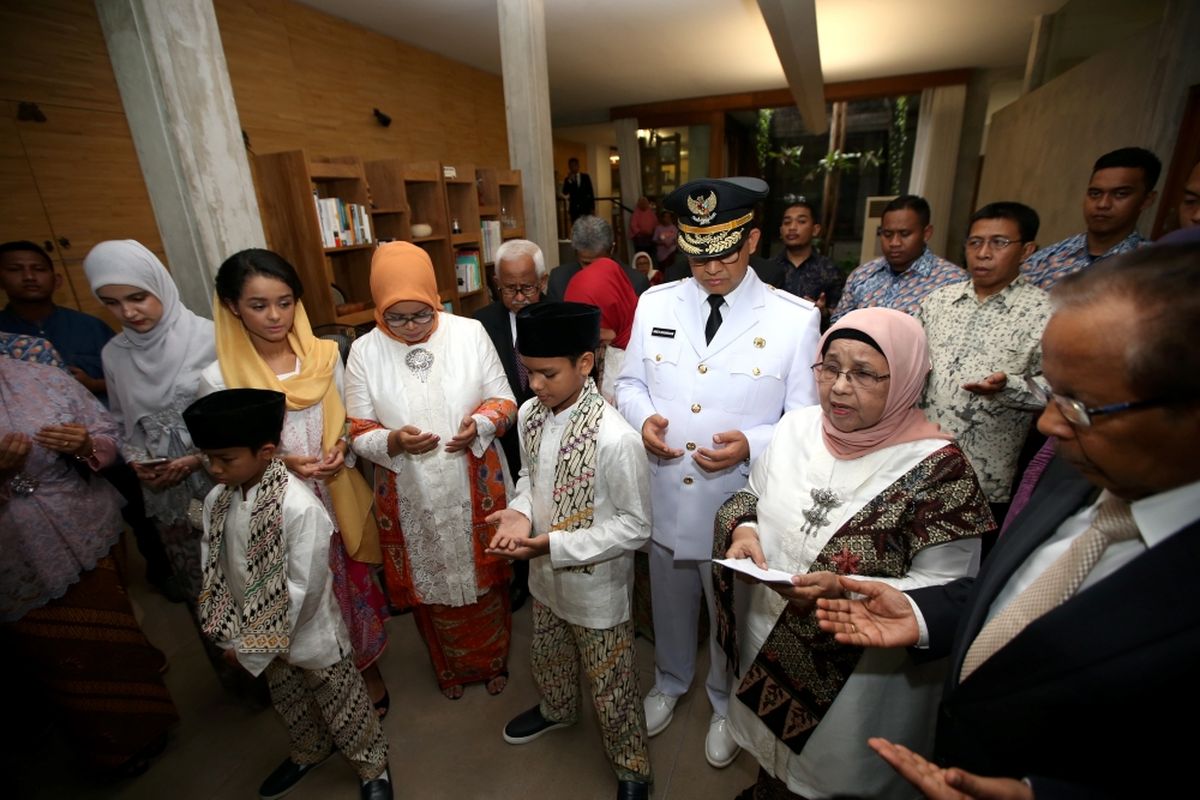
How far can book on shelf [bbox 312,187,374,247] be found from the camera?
12.3ft

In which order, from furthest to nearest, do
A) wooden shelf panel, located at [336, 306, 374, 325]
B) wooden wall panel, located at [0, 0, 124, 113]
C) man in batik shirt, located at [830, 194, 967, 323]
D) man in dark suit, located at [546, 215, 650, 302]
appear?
wooden shelf panel, located at [336, 306, 374, 325], man in dark suit, located at [546, 215, 650, 302], wooden wall panel, located at [0, 0, 124, 113], man in batik shirt, located at [830, 194, 967, 323]

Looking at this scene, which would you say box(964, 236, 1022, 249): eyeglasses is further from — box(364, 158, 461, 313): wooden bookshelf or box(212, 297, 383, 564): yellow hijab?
box(364, 158, 461, 313): wooden bookshelf

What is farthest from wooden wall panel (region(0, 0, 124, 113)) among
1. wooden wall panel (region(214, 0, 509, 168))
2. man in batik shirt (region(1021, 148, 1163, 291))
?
man in batik shirt (region(1021, 148, 1163, 291))

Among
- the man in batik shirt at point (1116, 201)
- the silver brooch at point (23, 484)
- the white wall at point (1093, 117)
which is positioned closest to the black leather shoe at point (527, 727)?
the silver brooch at point (23, 484)

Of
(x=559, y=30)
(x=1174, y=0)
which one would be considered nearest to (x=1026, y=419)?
(x=1174, y=0)

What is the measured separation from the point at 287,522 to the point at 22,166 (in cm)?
376

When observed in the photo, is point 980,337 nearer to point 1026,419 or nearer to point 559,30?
point 1026,419

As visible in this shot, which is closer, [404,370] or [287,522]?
[287,522]

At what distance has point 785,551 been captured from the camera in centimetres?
130

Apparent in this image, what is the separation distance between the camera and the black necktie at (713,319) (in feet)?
6.02

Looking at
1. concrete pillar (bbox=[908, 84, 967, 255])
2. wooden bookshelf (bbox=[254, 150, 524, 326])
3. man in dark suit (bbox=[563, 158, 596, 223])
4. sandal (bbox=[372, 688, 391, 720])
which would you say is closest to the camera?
sandal (bbox=[372, 688, 391, 720])

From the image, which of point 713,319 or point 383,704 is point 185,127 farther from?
point 383,704

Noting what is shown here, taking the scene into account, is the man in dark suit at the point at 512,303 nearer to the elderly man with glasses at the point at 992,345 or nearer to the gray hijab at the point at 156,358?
the gray hijab at the point at 156,358

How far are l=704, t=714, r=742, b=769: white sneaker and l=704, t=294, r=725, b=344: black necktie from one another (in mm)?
1425
